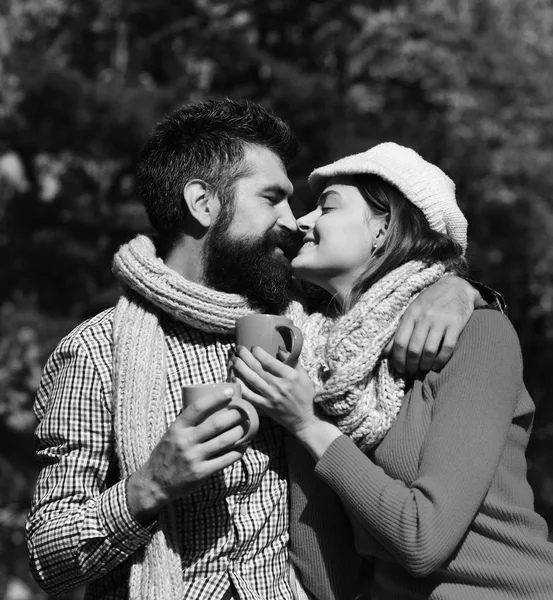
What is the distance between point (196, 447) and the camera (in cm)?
230

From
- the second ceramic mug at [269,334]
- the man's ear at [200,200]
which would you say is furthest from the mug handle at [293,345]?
the man's ear at [200,200]

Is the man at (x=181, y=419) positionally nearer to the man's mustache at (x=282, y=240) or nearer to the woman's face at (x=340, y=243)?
the man's mustache at (x=282, y=240)

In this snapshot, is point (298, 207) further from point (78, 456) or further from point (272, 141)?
point (78, 456)

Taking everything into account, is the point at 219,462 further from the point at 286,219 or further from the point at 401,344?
the point at 286,219

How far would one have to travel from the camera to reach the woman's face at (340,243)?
2.80m

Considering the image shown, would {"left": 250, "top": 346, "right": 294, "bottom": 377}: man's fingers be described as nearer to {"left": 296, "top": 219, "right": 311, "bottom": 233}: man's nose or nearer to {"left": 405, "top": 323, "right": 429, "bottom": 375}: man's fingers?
{"left": 405, "top": 323, "right": 429, "bottom": 375}: man's fingers

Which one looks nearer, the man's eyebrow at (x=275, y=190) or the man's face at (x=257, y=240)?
the man's face at (x=257, y=240)

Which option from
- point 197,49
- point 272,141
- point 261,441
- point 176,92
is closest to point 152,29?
point 197,49

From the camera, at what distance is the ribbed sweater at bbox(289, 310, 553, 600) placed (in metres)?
2.26

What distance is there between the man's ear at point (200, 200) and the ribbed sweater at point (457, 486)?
41.6 inches

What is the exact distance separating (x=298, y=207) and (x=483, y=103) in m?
5.42

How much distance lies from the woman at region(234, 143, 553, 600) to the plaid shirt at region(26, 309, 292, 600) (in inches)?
8.0

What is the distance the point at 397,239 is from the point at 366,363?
47cm

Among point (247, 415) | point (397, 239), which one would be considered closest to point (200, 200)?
point (397, 239)
